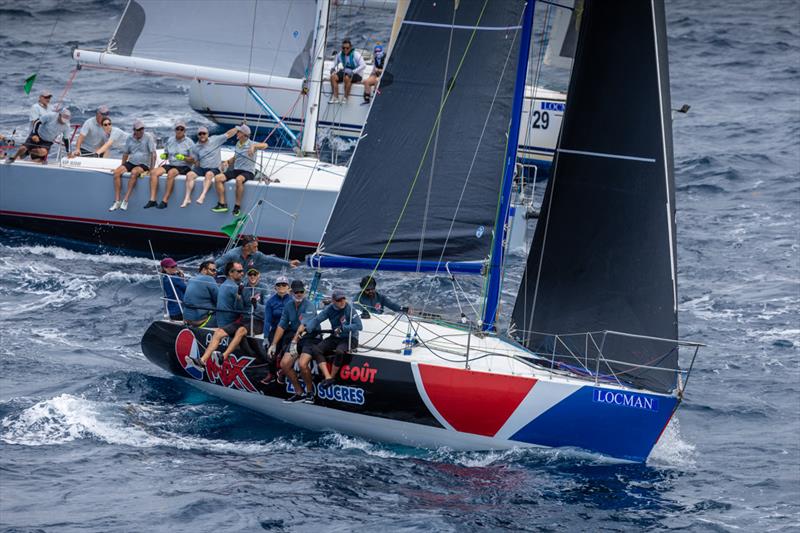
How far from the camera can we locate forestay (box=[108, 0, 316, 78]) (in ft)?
81.6

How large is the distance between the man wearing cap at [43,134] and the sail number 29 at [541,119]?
464 inches

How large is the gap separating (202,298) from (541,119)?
1528 cm

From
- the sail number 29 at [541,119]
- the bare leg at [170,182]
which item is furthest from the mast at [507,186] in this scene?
the sail number 29 at [541,119]

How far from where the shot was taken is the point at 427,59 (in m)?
16.5

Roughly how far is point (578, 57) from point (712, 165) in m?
15.4

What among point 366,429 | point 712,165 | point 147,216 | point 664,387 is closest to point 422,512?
point 366,429

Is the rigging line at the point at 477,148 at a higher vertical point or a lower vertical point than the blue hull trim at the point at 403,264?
higher

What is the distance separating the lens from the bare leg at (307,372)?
53.2 feet

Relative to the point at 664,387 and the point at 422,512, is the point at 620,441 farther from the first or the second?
the point at 422,512

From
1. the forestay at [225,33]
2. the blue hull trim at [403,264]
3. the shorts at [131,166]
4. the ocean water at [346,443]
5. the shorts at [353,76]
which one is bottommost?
the ocean water at [346,443]

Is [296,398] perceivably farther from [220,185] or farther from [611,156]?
[220,185]

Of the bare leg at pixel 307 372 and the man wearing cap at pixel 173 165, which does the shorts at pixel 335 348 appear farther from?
the man wearing cap at pixel 173 165

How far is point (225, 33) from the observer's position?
25.3 m

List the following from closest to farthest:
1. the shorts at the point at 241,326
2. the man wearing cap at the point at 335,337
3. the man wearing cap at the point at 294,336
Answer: the man wearing cap at the point at 335,337, the man wearing cap at the point at 294,336, the shorts at the point at 241,326
